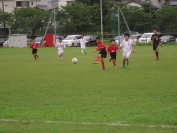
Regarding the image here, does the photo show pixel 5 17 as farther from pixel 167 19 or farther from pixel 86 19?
pixel 167 19

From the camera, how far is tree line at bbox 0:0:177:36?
60.8 m

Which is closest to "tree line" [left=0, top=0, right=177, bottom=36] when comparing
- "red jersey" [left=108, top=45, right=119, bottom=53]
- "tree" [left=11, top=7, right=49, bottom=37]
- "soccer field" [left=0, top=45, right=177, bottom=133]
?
"tree" [left=11, top=7, right=49, bottom=37]

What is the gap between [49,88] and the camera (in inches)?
523

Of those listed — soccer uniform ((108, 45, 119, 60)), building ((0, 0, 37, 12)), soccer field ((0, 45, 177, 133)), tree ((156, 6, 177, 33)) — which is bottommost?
soccer field ((0, 45, 177, 133))

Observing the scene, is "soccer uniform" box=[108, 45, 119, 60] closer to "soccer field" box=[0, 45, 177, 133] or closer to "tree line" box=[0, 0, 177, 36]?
"soccer field" box=[0, 45, 177, 133]

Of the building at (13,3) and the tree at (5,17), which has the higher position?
the building at (13,3)

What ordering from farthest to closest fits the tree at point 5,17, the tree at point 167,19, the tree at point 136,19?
the tree at point 5,17 → the tree at point 167,19 → the tree at point 136,19

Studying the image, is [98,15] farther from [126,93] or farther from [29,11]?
[126,93]

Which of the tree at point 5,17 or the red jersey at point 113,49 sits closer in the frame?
the red jersey at point 113,49

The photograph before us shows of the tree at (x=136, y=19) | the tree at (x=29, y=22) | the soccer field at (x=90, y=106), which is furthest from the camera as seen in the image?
the tree at (x=29, y=22)

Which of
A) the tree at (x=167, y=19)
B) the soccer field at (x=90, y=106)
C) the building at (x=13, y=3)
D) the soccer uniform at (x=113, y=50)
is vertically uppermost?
the building at (x=13, y=3)

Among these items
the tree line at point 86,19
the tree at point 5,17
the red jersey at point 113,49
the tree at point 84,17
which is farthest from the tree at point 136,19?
the red jersey at point 113,49

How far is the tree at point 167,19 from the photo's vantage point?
59.9m

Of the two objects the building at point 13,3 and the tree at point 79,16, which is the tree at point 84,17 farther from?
the building at point 13,3
